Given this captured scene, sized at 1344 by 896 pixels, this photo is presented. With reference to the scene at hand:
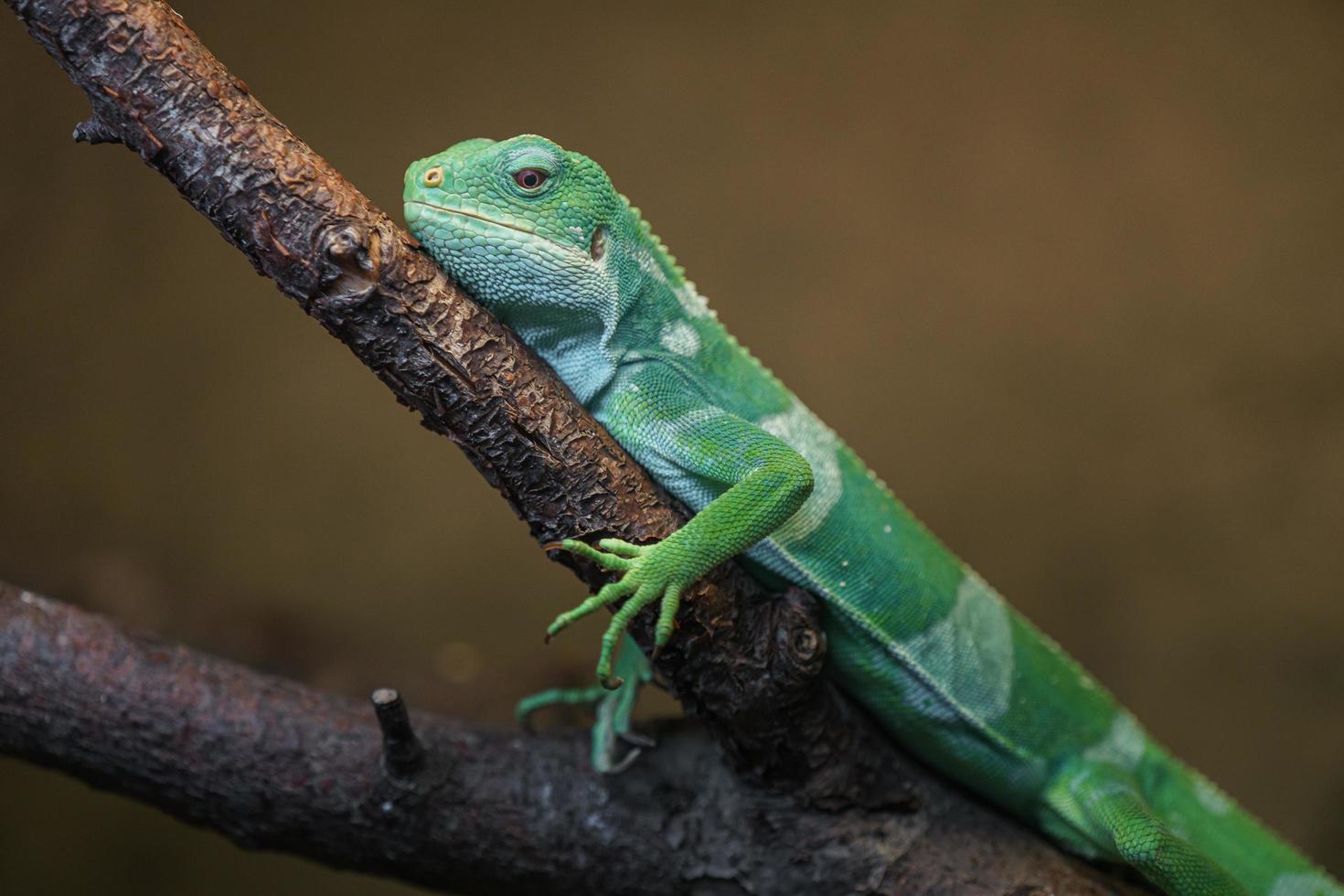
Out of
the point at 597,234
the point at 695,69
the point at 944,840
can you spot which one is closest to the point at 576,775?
the point at 944,840

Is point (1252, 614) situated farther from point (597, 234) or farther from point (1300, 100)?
point (597, 234)

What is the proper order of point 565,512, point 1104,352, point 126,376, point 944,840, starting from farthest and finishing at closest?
point 1104,352, point 126,376, point 944,840, point 565,512

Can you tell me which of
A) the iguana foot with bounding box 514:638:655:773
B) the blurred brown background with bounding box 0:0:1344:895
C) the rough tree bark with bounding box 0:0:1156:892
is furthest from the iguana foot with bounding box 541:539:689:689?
the blurred brown background with bounding box 0:0:1344:895

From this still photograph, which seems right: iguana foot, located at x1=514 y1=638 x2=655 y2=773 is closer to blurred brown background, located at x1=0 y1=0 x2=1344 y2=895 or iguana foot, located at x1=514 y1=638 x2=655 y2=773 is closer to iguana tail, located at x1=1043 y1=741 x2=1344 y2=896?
iguana tail, located at x1=1043 y1=741 x2=1344 y2=896

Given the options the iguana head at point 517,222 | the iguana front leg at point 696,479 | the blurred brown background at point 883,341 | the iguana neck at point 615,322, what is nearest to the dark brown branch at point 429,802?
the iguana front leg at point 696,479

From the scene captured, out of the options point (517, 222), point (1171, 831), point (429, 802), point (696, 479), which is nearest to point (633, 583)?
point (696, 479)

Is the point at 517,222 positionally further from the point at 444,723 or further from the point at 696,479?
the point at 444,723
